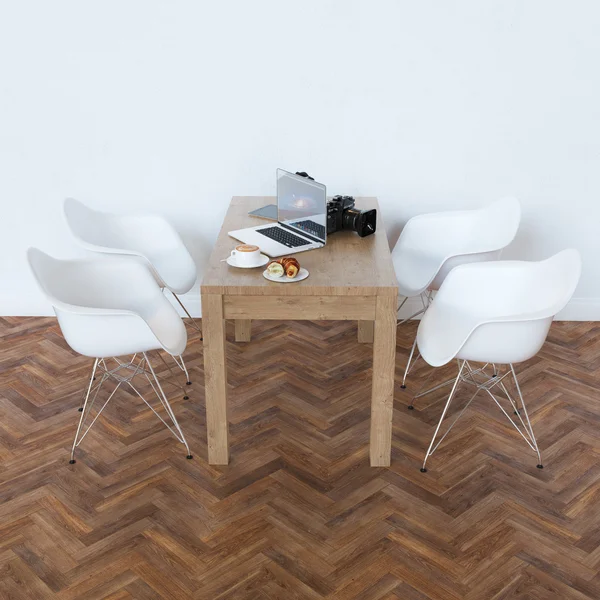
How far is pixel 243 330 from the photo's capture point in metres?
4.07

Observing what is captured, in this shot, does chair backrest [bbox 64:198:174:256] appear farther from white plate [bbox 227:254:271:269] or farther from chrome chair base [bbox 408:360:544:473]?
chrome chair base [bbox 408:360:544:473]

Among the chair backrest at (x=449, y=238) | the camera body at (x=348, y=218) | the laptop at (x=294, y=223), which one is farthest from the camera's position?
the chair backrest at (x=449, y=238)

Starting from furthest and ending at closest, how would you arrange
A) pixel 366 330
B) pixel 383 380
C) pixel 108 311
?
1. pixel 366 330
2. pixel 383 380
3. pixel 108 311

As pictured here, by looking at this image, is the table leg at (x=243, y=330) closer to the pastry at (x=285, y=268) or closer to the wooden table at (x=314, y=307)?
the wooden table at (x=314, y=307)

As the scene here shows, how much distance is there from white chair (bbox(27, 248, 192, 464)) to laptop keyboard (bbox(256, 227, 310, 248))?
562mm

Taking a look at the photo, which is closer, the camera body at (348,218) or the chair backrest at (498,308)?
the chair backrest at (498,308)

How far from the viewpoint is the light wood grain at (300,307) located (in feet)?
9.51

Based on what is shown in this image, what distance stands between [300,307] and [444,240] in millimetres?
1229

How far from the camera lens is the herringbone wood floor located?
2.56 meters

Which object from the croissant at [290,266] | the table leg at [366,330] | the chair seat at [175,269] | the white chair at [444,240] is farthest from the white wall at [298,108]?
the croissant at [290,266]

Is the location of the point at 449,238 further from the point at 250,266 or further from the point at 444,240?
the point at 250,266

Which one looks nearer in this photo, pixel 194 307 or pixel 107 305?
pixel 107 305

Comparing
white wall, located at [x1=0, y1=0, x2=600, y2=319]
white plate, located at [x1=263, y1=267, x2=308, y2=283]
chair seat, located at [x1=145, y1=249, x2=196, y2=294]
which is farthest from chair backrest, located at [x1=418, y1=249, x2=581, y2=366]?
chair seat, located at [x1=145, y1=249, x2=196, y2=294]

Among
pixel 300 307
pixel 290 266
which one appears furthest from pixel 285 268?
pixel 300 307
